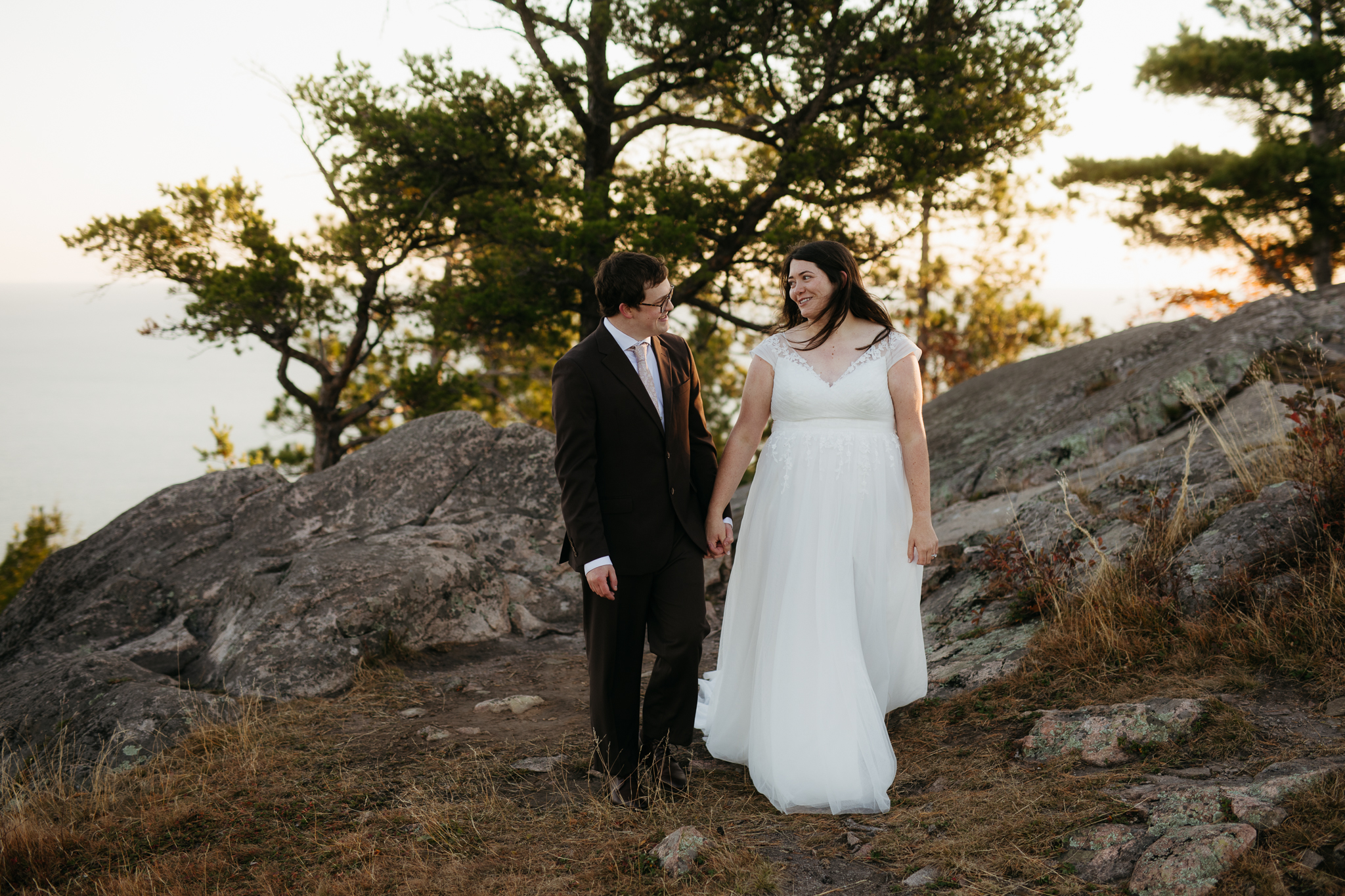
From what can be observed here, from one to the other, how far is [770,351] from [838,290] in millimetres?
407

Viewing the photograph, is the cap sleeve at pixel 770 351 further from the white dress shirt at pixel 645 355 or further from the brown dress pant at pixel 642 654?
the brown dress pant at pixel 642 654

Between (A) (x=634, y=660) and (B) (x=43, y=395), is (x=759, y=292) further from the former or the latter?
(B) (x=43, y=395)

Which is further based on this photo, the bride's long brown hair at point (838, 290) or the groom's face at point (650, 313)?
the bride's long brown hair at point (838, 290)

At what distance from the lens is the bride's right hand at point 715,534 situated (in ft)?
12.9

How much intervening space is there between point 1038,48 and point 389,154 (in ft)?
32.9

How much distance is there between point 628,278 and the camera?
3584mm

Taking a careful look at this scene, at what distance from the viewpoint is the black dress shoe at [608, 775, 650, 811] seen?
3.62 metres

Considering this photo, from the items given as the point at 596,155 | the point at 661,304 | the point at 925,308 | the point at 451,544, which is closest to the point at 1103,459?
the point at 661,304

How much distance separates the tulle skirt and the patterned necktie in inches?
24.2

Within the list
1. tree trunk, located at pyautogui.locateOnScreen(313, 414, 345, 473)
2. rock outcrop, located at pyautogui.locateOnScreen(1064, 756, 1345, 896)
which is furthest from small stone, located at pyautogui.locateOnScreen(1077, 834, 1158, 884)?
tree trunk, located at pyautogui.locateOnScreen(313, 414, 345, 473)

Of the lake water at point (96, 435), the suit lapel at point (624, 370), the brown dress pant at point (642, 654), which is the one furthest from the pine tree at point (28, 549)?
the suit lapel at point (624, 370)

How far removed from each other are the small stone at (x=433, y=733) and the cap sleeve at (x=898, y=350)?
2.99 metres

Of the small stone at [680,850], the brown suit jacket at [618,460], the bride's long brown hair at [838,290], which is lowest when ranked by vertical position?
the small stone at [680,850]

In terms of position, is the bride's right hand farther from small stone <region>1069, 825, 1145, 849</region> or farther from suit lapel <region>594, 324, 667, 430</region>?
small stone <region>1069, 825, 1145, 849</region>
